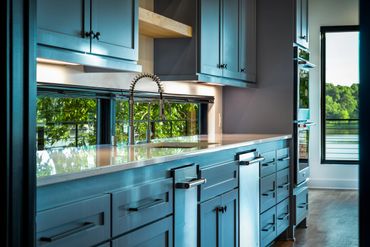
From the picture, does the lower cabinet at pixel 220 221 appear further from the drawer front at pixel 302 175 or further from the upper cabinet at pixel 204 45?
the drawer front at pixel 302 175

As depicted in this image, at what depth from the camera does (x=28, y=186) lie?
1493mm

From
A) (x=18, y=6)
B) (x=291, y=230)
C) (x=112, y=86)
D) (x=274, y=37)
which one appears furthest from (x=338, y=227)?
(x=18, y=6)

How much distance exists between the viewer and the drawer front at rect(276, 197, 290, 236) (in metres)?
4.77

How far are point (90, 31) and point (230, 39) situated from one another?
218 centimetres

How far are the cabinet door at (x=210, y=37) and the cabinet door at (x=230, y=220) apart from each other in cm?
98

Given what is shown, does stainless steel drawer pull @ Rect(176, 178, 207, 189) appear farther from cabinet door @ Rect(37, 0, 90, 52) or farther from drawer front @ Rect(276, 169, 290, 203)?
drawer front @ Rect(276, 169, 290, 203)

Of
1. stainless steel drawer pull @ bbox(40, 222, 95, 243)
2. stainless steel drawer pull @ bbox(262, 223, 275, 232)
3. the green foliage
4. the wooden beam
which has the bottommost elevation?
stainless steel drawer pull @ bbox(262, 223, 275, 232)

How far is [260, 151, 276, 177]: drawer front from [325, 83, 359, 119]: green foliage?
4.09 m

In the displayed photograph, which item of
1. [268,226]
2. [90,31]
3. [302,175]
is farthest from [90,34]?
[302,175]

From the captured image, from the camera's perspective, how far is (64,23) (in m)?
2.48

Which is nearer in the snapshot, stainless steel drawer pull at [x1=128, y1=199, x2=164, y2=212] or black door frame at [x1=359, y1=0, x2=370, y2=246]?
black door frame at [x1=359, y1=0, x2=370, y2=246]

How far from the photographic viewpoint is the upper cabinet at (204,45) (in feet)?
13.4

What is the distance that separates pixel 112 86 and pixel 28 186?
2.14 meters

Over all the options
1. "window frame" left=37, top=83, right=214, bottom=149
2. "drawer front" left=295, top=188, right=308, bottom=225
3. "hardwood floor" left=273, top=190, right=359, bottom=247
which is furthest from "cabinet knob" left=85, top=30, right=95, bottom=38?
"drawer front" left=295, top=188, right=308, bottom=225
